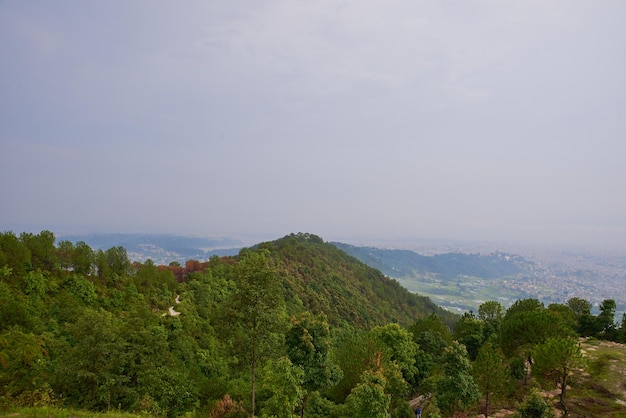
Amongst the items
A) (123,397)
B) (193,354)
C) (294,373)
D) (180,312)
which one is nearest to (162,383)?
(123,397)

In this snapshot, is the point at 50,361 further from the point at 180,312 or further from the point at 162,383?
the point at 180,312

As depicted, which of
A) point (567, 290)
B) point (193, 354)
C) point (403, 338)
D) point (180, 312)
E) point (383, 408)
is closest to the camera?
point (383, 408)

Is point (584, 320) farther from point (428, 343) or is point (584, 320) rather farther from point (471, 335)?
point (428, 343)

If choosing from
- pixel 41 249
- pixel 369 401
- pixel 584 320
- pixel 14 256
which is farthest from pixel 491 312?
pixel 14 256

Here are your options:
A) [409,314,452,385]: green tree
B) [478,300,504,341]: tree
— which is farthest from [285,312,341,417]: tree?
[478,300,504,341]: tree

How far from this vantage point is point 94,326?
1650 cm

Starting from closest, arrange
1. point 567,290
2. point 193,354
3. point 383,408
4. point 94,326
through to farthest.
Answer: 1. point 383,408
2. point 94,326
3. point 193,354
4. point 567,290

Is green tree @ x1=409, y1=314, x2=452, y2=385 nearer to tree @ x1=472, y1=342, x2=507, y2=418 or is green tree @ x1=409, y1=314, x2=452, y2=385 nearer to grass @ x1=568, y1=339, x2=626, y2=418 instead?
tree @ x1=472, y1=342, x2=507, y2=418

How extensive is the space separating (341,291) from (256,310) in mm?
63211

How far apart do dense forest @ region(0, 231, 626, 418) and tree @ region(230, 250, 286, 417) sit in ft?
0.23

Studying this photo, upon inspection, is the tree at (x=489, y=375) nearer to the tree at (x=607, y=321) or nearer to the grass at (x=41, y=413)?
the grass at (x=41, y=413)

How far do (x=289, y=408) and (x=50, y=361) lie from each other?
54.1 ft

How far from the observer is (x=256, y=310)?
16.7 m

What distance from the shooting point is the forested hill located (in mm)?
64250
